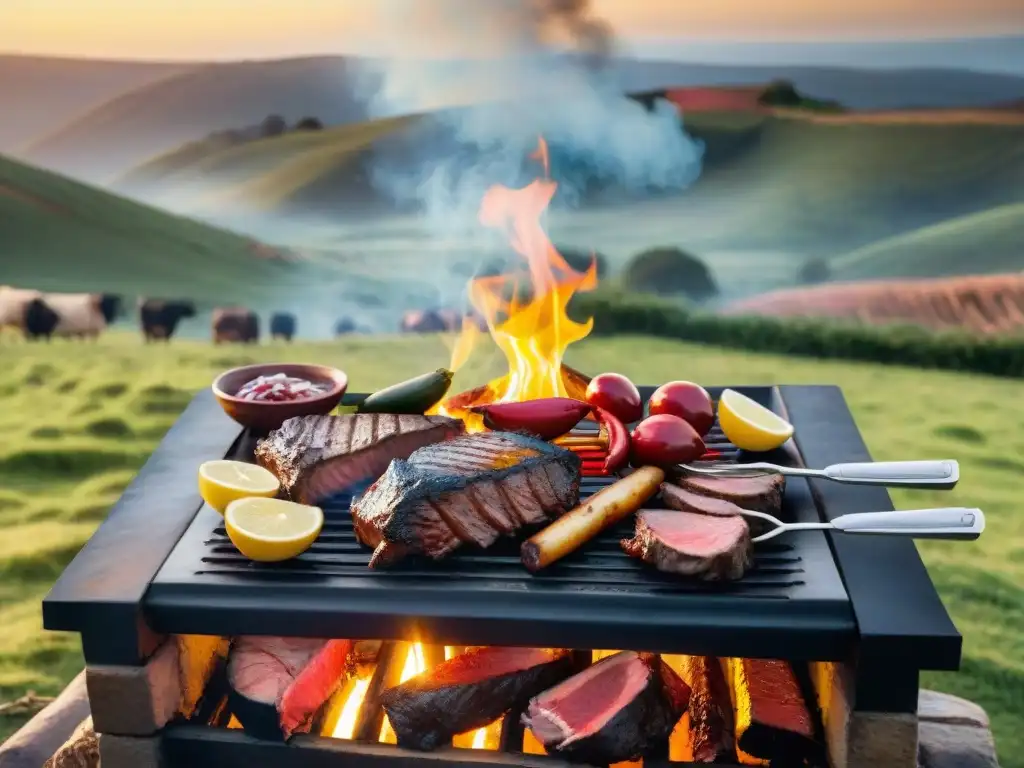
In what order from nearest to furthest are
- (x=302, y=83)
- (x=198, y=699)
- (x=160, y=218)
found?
1. (x=198, y=699)
2. (x=302, y=83)
3. (x=160, y=218)

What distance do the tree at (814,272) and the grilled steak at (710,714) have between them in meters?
6.98

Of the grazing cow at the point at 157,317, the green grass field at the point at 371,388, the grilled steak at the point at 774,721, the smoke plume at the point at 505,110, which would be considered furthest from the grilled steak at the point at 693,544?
the grazing cow at the point at 157,317

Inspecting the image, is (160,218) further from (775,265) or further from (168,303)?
(775,265)

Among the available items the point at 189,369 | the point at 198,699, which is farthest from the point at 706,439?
the point at 189,369

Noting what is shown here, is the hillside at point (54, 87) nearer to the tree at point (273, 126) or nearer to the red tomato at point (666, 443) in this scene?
the tree at point (273, 126)

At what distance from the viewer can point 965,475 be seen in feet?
20.5

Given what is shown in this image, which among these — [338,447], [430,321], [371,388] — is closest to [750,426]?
[338,447]

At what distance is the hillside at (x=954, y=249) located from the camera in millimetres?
9070

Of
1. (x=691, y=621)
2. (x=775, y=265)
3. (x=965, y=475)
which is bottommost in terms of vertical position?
(x=965, y=475)

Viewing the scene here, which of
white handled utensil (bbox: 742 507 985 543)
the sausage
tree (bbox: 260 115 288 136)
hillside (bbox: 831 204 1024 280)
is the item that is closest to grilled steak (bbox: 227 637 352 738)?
the sausage

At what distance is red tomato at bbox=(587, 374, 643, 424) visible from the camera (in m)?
3.37

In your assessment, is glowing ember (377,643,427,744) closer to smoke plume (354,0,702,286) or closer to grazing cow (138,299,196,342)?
smoke plume (354,0,702,286)

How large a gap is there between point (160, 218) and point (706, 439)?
7.42 metres

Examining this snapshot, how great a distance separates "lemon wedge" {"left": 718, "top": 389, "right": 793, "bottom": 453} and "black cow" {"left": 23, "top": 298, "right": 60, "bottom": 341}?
23.1 ft
